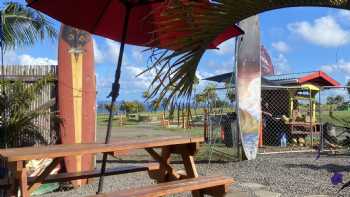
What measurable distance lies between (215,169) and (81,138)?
2961 millimetres

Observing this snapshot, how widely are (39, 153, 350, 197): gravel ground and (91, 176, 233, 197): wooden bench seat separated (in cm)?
246

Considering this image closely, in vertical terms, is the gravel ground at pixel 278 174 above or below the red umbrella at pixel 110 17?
below

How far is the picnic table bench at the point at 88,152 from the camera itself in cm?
417

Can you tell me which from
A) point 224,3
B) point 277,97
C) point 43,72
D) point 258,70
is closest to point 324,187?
point 258,70

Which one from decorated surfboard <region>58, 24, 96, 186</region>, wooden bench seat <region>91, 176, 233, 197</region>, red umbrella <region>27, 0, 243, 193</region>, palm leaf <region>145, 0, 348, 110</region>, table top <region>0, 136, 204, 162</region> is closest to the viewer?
palm leaf <region>145, 0, 348, 110</region>

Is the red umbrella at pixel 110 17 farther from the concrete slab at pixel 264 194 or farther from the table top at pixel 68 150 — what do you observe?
the concrete slab at pixel 264 194

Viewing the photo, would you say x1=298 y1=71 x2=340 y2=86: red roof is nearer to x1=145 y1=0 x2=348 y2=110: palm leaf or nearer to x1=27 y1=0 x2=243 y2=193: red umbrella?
x1=27 y1=0 x2=243 y2=193: red umbrella

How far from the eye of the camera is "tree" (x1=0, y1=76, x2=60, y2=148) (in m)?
7.22

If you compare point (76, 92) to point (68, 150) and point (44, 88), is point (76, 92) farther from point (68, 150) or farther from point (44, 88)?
point (68, 150)

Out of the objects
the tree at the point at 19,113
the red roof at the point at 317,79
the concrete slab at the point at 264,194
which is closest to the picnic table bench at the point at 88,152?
the concrete slab at the point at 264,194

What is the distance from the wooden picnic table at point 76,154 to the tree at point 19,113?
2.22 m

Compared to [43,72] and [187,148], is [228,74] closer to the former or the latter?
[43,72]

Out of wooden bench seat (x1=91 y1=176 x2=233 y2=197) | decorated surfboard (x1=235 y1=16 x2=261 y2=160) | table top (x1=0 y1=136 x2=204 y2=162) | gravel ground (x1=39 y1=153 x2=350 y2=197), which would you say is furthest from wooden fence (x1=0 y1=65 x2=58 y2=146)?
decorated surfboard (x1=235 y1=16 x2=261 y2=160)

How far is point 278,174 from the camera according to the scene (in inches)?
360
